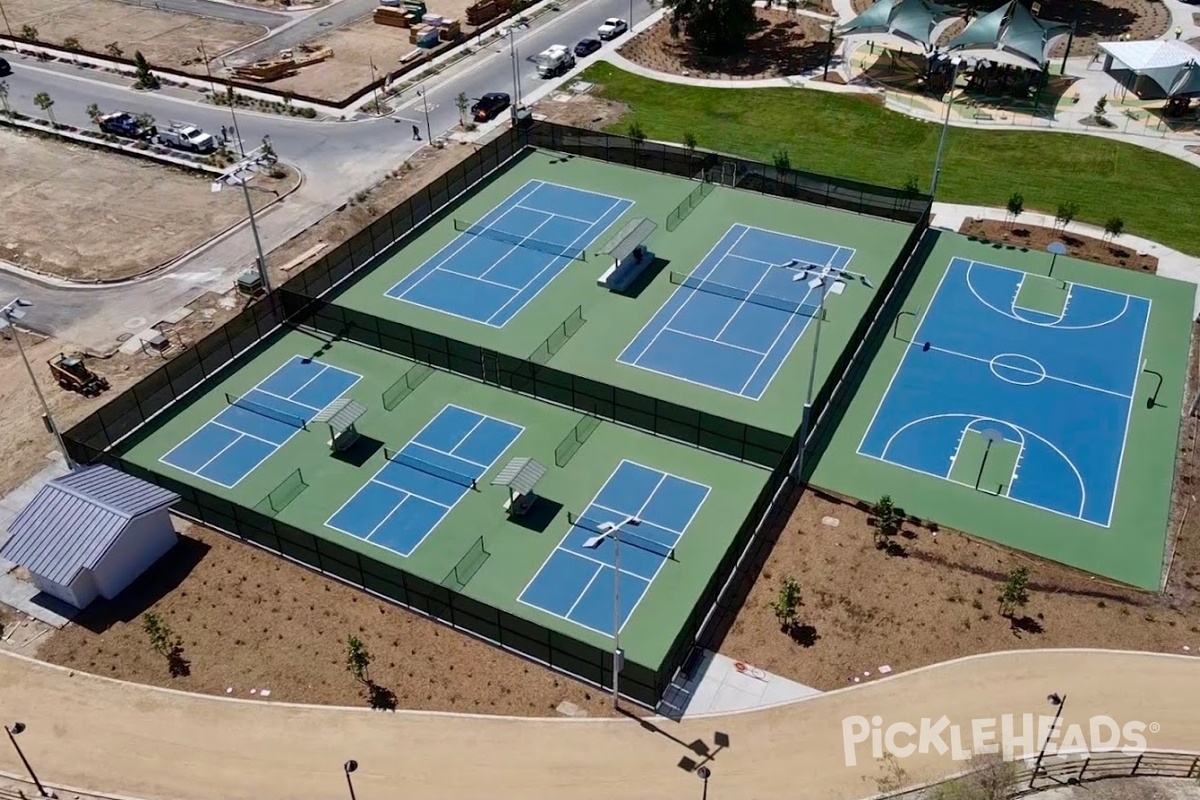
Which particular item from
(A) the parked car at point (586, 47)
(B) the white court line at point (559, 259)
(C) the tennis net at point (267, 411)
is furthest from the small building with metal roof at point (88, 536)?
(A) the parked car at point (586, 47)

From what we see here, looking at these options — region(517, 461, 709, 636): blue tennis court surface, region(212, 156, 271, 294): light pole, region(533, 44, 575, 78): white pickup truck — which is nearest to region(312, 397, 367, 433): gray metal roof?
region(517, 461, 709, 636): blue tennis court surface

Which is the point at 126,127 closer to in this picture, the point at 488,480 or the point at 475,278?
the point at 475,278

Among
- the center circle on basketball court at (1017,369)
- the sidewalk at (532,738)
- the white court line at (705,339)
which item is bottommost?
the sidewalk at (532,738)

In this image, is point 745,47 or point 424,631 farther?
point 745,47

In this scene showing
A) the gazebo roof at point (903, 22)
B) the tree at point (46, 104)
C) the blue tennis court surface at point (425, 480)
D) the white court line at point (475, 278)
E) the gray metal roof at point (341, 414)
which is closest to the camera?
the blue tennis court surface at point (425, 480)

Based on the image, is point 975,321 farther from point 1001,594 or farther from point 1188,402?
point 1001,594

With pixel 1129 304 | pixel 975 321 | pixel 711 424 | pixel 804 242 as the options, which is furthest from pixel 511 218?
pixel 1129 304

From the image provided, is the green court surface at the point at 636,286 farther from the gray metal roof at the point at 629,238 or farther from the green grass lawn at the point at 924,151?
the green grass lawn at the point at 924,151

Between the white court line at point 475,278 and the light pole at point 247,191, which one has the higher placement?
the light pole at point 247,191
